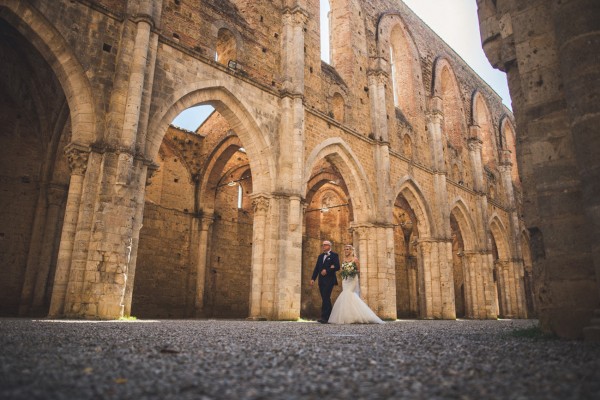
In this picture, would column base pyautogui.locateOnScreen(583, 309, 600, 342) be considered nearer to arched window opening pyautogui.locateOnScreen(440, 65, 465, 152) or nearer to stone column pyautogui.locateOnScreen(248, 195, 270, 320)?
stone column pyautogui.locateOnScreen(248, 195, 270, 320)

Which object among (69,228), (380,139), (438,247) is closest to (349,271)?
(69,228)

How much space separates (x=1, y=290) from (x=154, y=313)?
4815mm

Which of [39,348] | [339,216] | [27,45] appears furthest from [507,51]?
[339,216]

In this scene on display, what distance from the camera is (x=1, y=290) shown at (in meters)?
10.9

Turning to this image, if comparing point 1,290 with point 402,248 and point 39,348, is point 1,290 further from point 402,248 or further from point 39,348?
point 402,248

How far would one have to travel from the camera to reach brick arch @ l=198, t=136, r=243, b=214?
16062mm

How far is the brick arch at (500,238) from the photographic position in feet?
79.1

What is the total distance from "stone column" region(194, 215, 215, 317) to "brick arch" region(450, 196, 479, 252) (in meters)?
12.7

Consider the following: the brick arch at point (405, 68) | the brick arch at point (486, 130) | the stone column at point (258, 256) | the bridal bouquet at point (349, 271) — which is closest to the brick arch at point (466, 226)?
the brick arch at point (405, 68)

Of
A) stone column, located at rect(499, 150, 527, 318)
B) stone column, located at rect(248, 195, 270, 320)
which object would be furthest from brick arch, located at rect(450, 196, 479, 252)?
stone column, located at rect(248, 195, 270, 320)

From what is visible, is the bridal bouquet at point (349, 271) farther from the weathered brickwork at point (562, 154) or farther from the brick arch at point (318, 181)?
the brick arch at point (318, 181)

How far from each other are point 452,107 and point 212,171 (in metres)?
14.9

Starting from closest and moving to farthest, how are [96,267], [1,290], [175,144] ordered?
[96,267]
[1,290]
[175,144]

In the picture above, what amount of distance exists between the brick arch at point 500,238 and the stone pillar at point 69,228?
2269 centimetres
